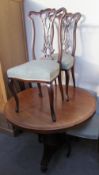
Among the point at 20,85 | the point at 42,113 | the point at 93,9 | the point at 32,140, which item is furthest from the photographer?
the point at 20,85

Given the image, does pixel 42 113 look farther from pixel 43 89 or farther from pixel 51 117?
pixel 43 89

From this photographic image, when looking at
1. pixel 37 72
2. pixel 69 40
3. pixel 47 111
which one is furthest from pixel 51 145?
pixel 69 40

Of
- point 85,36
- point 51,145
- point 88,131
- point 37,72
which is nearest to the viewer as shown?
point 37,72

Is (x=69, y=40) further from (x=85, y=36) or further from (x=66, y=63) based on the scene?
(x=66, y=63)

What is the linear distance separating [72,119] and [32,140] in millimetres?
739

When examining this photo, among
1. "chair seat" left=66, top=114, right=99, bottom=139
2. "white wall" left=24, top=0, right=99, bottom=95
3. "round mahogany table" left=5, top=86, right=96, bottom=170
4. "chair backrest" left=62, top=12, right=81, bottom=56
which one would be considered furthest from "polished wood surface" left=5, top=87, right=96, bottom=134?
"chair backrest" left=62, top=12, right=81, bottom=56

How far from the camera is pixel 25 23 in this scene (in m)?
2.41

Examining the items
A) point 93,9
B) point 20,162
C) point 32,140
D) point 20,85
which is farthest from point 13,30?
point 20,162

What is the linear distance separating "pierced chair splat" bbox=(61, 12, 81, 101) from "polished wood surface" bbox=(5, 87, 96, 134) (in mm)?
210

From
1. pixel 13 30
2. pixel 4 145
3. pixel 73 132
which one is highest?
pixel 13 30

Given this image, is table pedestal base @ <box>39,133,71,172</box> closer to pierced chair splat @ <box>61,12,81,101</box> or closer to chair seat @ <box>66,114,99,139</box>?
chair seat @ <box>66,114,99,139</box>

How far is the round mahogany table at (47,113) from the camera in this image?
4.97ft

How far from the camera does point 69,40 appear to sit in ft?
7.21

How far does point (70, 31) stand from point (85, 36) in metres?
0.17
